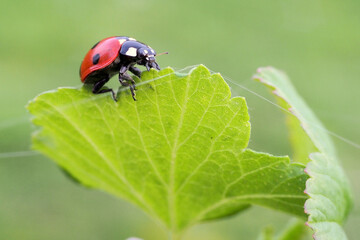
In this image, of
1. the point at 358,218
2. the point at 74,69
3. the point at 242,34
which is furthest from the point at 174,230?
the point at 242,34

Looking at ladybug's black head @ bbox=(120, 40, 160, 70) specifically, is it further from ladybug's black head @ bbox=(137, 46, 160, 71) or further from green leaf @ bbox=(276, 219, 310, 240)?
green leaf @ bbox=(276, 219, 310, 240)

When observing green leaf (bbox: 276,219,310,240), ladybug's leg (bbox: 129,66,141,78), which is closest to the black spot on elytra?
ladybug's leg (bbox: 129,66,141,78)

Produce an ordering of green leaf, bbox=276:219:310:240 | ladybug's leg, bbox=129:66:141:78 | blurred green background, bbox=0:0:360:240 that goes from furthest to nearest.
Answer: blurred green background, bbox=0:0:360:240 < green leaf, bbox=276:219:310:240 < ladybug's leg, bbox=129:66:141:78

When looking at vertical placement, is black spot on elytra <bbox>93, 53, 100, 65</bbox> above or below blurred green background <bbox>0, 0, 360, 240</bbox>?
below

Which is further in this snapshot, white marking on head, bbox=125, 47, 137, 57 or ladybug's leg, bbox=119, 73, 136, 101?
white marking on head, bbox=125, 47, 137, 57

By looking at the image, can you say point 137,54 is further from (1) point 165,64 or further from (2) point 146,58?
(1) point 165,64
